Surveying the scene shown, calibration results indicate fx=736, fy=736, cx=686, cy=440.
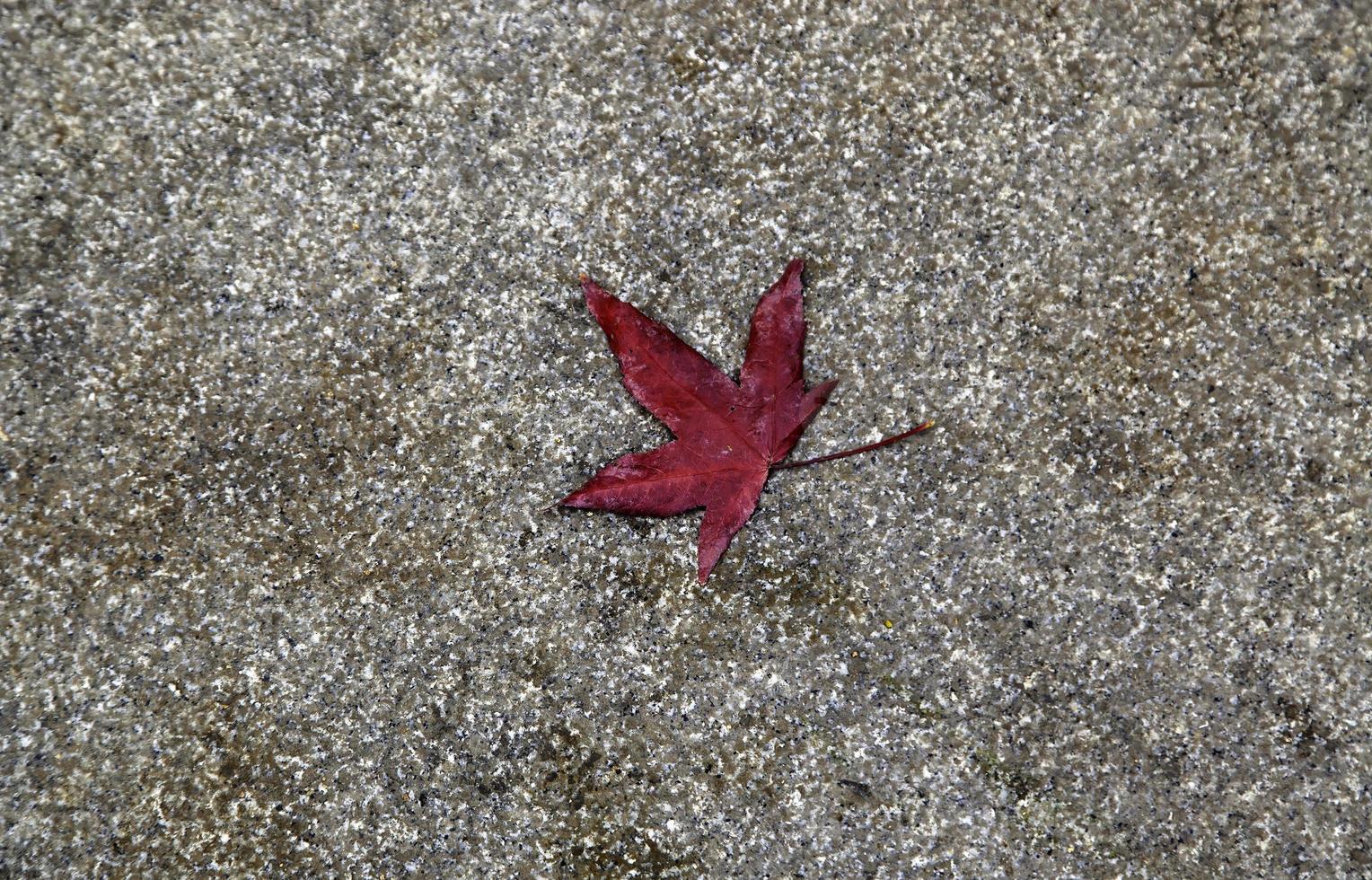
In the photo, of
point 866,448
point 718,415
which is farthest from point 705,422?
point 866,448

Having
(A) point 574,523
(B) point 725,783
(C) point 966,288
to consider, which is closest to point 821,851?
(B) point 725,783

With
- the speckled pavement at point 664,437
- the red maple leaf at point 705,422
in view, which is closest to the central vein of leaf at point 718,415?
the red maple leaf at point 705,422

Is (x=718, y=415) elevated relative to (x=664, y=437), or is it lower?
elevated

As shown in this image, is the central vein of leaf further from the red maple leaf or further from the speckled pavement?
the speckled pavement

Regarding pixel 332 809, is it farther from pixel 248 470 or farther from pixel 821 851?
pixel 821 851

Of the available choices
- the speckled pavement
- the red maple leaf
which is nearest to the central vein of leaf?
the red maple leaf

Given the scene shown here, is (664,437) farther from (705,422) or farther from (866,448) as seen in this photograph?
(866,448)
